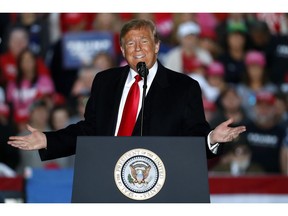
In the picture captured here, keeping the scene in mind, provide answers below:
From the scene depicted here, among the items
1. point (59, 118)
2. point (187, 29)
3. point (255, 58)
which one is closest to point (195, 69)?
point (187, 29)

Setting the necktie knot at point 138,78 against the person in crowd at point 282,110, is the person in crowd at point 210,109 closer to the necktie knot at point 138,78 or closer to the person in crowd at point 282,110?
the person in crowd at point 282,110

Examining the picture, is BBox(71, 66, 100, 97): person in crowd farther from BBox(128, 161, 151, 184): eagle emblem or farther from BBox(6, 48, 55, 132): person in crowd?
BBox(128, 161, 151, 184): eagle emblem

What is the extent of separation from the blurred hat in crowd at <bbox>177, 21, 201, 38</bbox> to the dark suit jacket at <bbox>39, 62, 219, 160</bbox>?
197 inches

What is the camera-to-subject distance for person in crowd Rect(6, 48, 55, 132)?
8539mm

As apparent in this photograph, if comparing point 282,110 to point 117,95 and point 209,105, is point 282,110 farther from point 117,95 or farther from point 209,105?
point 117,95

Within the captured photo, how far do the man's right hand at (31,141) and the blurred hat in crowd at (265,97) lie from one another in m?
5.25

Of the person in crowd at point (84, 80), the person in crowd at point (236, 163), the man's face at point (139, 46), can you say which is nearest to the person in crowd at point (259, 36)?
the person in crowd at point (236, 163)

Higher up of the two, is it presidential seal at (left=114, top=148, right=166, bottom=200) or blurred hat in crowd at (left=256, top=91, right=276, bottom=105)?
blurred hat in crowd at (left=256, top=91, right=276, bottom=105)

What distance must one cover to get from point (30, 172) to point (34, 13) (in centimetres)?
270

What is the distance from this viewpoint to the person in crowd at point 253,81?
8.68 meters

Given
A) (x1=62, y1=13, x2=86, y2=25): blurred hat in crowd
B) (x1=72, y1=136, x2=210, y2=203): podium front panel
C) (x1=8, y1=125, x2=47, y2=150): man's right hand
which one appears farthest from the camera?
(x1=62, y1=13, x2=86, y2=25): blurred hat in crowd

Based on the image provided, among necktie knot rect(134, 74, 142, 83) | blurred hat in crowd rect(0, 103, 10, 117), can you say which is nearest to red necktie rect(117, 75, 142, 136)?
necktie knot rect(134, 74, 142, 83)

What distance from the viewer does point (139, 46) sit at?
3.69 m

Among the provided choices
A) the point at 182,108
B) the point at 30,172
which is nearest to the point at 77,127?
the point at 182,108
